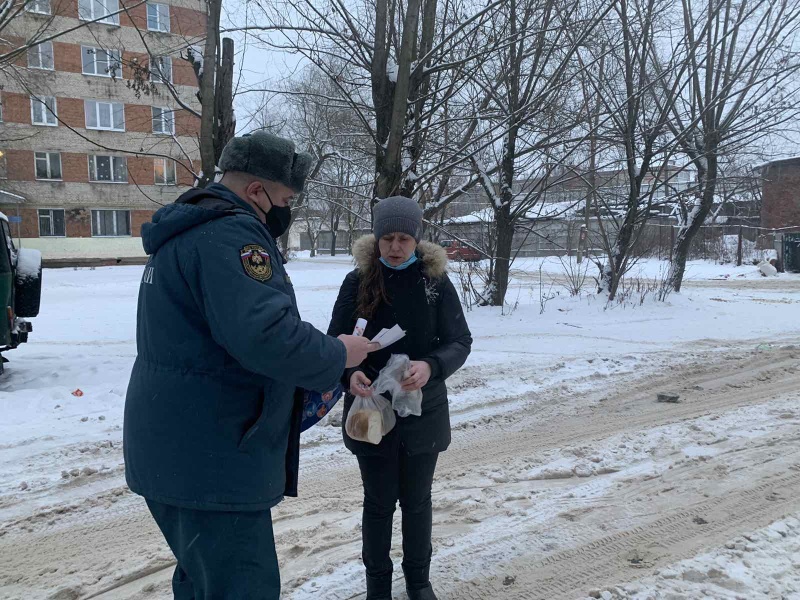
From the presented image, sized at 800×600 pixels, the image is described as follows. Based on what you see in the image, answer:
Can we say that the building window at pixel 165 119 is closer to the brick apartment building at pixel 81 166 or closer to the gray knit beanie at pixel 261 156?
the brick apartment building at pixel 81 166

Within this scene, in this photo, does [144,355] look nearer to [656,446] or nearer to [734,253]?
[656,446]

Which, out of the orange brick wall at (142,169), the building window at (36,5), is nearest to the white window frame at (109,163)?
the orange brick wall at (142,169)

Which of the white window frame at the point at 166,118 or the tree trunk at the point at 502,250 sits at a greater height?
the white window frame at the point at 166,118

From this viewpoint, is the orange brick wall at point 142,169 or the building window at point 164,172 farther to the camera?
the building window at point 164,172

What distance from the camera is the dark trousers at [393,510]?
2707 mm

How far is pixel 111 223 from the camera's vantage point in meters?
30.8

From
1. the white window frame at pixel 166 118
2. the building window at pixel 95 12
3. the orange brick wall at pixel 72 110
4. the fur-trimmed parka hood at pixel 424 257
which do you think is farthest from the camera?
the orange brick wall at pixel 72 110

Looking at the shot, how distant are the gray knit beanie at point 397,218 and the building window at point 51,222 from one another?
105 ft

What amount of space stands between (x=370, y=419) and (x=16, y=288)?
243 inches

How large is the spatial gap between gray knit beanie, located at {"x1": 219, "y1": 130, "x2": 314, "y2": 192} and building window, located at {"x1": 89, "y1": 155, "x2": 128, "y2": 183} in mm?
31636

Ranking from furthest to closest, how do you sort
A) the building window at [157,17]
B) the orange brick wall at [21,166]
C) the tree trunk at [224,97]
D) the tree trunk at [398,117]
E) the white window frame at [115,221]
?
the white window frame at [115,221] < the orange brick wall at [21,166] < the building window at [157,17] < the tree trunk at [224,97] < the tree trunk at [398,117]

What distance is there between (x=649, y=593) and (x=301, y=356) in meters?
2.19

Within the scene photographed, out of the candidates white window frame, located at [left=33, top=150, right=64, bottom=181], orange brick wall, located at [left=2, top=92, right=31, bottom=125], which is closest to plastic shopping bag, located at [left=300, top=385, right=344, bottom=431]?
orange brick wall, located at [left=2, top=92, right=31, bottom=125]

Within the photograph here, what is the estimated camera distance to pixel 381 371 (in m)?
2.67
